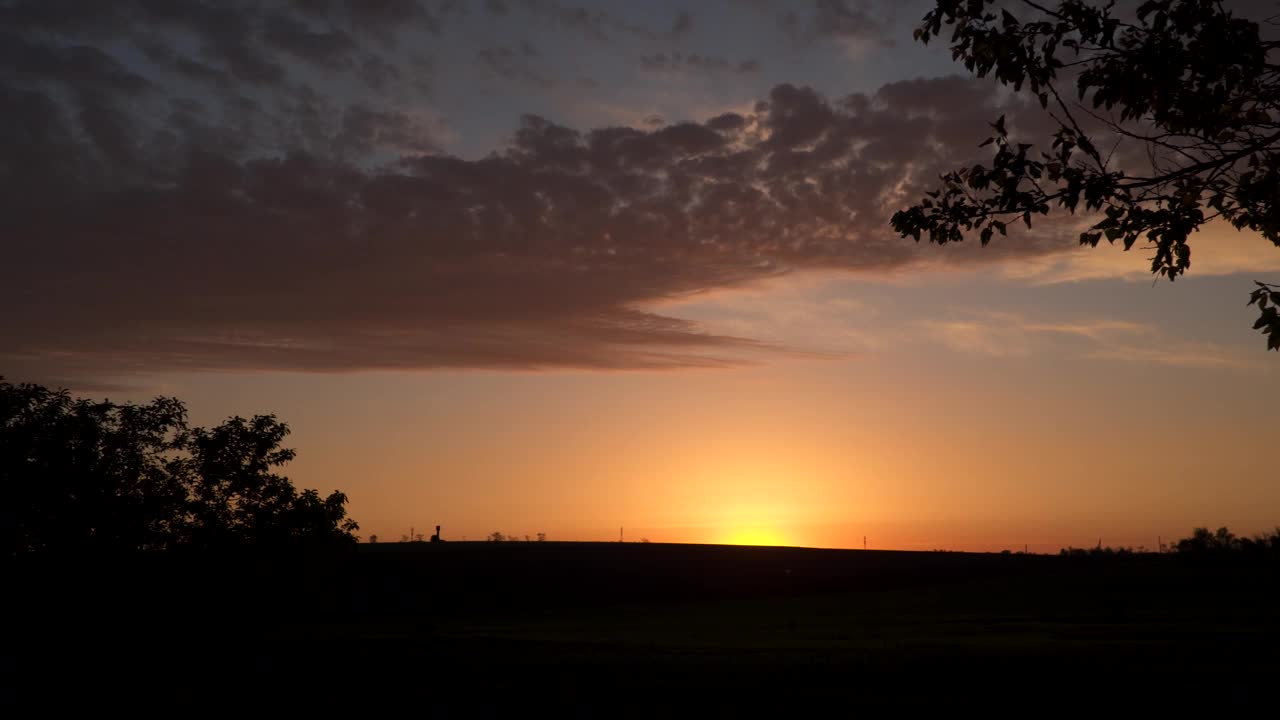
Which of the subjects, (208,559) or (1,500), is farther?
(208,559)

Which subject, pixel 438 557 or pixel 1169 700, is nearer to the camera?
pixel 1169 700

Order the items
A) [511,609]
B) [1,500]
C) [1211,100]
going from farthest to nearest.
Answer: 1. [511,609]
2. [1,500]
3. [1211,100]

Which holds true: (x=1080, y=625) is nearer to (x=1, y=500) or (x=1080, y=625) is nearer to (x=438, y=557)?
(x=1, y=500)

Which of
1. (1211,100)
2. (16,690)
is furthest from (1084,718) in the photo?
(16,690)

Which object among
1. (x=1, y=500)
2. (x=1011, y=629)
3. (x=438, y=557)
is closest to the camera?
(x=1, y=500)

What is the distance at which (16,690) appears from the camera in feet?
102

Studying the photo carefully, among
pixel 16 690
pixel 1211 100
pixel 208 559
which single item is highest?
pixel 1211 100

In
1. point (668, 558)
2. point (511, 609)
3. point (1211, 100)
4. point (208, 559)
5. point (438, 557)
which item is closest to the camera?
point (1211, 100)

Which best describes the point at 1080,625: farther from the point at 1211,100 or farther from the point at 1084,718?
the point at 1211,100

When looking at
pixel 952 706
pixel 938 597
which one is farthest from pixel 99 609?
pixel 938 597

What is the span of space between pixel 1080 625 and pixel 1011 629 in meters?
3.48

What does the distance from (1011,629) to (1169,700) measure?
3107cm

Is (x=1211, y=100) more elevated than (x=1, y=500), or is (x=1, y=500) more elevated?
(x=1211, y=100)

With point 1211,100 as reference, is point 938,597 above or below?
below
